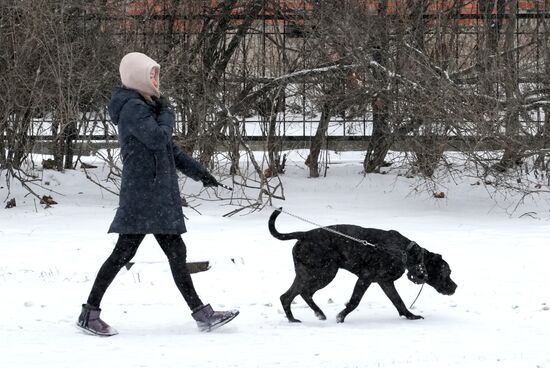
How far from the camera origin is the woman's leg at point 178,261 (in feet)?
19.8

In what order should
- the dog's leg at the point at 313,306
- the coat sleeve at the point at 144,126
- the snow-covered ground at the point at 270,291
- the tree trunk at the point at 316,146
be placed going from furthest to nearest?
the tree trunk at the point at 316,146 → the dog's leg at the point at 313,306 → the coat sleeve at the point at 144,126 → the snow-covered ground at the point at 270,291

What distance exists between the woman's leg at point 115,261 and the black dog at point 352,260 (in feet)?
3.22

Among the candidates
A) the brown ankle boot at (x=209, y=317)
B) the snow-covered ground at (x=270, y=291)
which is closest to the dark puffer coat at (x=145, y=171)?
the brown ankle boot at (x=209, y=317)

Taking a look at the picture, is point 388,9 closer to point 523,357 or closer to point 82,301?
point 82,301

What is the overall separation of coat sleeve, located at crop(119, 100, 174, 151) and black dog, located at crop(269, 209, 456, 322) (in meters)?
0.97

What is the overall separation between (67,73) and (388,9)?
164 inches

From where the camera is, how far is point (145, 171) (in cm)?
597

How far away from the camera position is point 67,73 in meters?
12.0

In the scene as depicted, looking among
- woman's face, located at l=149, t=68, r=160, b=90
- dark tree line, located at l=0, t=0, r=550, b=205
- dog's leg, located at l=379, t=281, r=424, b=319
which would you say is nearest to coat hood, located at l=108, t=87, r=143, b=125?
woman's face, located at l=149, t=68, r=160, b=90

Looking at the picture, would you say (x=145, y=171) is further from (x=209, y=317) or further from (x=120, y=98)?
(x=209, y=317)

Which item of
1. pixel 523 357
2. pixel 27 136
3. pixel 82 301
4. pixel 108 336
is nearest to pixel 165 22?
pixel 27 136

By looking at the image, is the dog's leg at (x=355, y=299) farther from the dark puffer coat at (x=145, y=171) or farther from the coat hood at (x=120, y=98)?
the coat hood at (x=120, y=98)

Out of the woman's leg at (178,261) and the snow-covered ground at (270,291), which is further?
the woman's leg at (178,261)

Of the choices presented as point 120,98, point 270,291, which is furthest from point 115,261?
point 270,291
